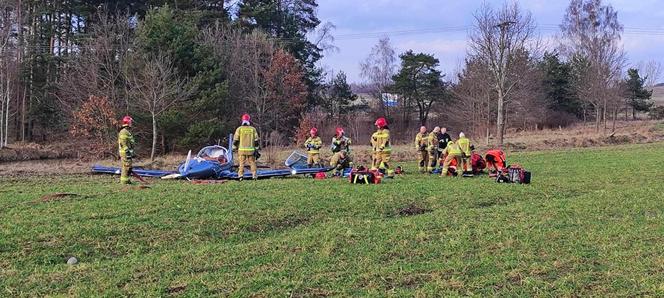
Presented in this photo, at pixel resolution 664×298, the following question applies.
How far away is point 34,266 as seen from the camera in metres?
6.74

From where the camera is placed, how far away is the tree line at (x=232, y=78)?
34188 mm

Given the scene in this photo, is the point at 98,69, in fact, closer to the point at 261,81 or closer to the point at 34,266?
the point at 261,81

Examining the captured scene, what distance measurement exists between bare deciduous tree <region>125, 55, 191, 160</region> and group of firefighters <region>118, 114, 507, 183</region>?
47.4 ft

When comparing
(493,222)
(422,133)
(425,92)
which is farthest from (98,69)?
(425,92)

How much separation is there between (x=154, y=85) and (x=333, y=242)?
25964 mm

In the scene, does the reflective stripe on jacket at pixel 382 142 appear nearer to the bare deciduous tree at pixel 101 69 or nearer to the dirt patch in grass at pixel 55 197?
the dirt patch in grass at pixel 55 197

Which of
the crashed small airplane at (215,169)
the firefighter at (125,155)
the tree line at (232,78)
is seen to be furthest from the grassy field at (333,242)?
the tree line at (232,78)

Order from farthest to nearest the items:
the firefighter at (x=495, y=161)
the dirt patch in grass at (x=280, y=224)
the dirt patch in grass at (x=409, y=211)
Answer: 1. the firefighter at (x=495, y=161)
2. the dirt patch in grass at (x=409, y=211)
3. the dirt patch in grass at (x=280, y=224)

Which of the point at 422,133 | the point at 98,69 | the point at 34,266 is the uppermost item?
the point at 98,69

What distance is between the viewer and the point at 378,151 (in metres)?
17.2

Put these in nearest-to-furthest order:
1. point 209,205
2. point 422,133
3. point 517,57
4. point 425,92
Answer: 1. point 209,205
2. point 422,133
3. point 517,57
4. point 425,92

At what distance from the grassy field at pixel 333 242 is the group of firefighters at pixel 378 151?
306 cm

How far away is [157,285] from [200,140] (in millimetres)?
29480

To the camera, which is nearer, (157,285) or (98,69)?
(157,285)
